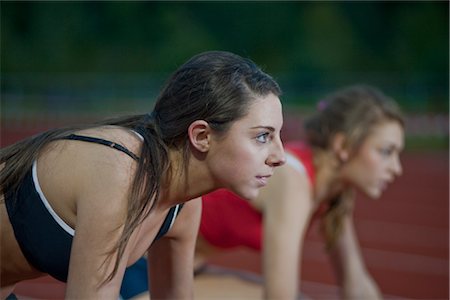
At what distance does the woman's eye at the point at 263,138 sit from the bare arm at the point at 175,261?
0.38 m

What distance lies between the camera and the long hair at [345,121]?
347 cm

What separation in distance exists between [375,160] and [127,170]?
174 centimetres

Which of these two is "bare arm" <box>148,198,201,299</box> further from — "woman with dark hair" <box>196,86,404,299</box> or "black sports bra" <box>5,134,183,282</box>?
"woman with dark hair" <box>196,86,404,299</box>

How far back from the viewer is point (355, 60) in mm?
21828

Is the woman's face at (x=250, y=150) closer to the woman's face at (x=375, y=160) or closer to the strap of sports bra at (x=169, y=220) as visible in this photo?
the strap of sports bra at (x=169, y=220)

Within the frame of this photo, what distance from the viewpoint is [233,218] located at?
3.46 meters

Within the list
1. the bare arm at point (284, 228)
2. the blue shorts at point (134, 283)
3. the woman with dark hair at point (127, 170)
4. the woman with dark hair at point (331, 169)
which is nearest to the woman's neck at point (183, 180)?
the woman with dark hair at point (127, 170)

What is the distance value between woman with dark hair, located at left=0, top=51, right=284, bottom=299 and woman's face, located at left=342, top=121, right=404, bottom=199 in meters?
1.46

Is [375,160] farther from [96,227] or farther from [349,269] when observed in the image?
[96,227]

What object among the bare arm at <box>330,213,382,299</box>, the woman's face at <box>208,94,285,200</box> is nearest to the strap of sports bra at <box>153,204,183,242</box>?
the woman's face at <box>208,94,285,200</box>

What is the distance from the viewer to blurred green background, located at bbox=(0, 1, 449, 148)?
67.9 feet

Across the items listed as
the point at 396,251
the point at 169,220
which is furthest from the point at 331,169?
the point at 396,251

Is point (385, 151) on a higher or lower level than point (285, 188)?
higher

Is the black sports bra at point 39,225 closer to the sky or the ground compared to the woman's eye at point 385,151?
closer to the ground
